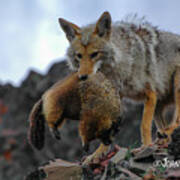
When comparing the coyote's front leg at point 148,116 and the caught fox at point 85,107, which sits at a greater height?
the caught fox at point 85,107

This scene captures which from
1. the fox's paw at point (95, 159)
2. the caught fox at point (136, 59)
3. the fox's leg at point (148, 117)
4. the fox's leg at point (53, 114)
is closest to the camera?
the fox's leg at point (53, 114)

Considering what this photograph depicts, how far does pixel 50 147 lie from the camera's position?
13688mm

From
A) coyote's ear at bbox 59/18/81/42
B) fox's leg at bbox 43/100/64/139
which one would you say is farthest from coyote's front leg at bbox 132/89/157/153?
fox's leg at bbox 43/100/64/139

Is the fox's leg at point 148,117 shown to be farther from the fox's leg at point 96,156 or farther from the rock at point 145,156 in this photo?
the rock at point 145,156

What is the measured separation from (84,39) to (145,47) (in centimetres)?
140

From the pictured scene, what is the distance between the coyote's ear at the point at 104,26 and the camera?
6242 millimetres

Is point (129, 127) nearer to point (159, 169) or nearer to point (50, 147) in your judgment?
point (50, 147)

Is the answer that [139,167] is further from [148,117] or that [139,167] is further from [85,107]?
[148,117]

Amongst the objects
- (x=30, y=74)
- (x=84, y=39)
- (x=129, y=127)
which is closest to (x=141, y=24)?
(x=84, y=39)

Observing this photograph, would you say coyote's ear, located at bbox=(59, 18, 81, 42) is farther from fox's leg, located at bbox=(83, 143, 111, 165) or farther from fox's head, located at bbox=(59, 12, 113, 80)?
fox's leg, located at bbox=(83, 143, 111, 165)

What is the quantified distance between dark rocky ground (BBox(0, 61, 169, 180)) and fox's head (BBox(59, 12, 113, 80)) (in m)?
6.15

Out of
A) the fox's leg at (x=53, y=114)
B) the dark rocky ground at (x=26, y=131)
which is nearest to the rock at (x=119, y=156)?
the fox's leg at (x=53, y=114)

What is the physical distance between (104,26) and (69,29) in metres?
0.66

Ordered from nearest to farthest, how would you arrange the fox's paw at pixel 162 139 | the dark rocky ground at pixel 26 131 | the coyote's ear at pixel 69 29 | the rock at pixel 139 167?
the rock at pixel 139 167
the fox's paw at pixel 162 139
the coyote's ear at pixel 69 29
the dark rocky ground at pixel 26 131
